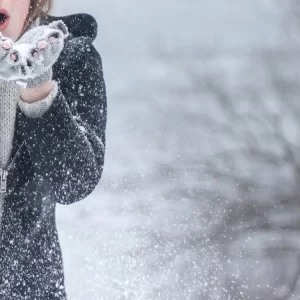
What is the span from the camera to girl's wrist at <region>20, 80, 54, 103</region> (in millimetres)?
557

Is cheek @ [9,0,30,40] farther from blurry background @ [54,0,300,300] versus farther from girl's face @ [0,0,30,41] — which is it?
blurry background @ [54,0,300,300]

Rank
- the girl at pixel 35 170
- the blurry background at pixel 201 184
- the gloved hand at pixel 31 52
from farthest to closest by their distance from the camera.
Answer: the blurry background at pixel 201 184
the girl at pixel 35 170
the gloved hand at pixel 31 52

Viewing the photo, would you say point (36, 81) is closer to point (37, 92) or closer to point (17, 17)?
point (37, 92)

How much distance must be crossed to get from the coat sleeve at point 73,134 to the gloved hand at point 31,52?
0.10 m

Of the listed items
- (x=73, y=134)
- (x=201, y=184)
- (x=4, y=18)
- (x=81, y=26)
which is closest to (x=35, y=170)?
(x=73, y=134)

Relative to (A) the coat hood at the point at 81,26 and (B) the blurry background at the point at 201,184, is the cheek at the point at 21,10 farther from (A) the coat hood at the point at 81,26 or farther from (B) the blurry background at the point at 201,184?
(B) the blurry background at the point at 201,184

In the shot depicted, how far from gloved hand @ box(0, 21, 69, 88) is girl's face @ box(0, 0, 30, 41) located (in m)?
0.15

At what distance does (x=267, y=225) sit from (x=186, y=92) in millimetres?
1034

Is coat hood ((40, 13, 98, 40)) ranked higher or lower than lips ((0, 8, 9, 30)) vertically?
lower

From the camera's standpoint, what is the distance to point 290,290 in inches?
95.3

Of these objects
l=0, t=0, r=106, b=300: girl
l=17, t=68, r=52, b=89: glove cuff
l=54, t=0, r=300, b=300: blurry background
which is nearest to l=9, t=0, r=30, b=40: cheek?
l=0, t=0, r=106, b=300: girl

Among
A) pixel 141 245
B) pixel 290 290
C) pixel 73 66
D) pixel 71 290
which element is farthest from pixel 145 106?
pixel 73 66

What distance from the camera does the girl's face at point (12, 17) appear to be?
619mm

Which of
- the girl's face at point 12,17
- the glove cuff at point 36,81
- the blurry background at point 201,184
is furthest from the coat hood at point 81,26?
the blurry background at point 201,184
